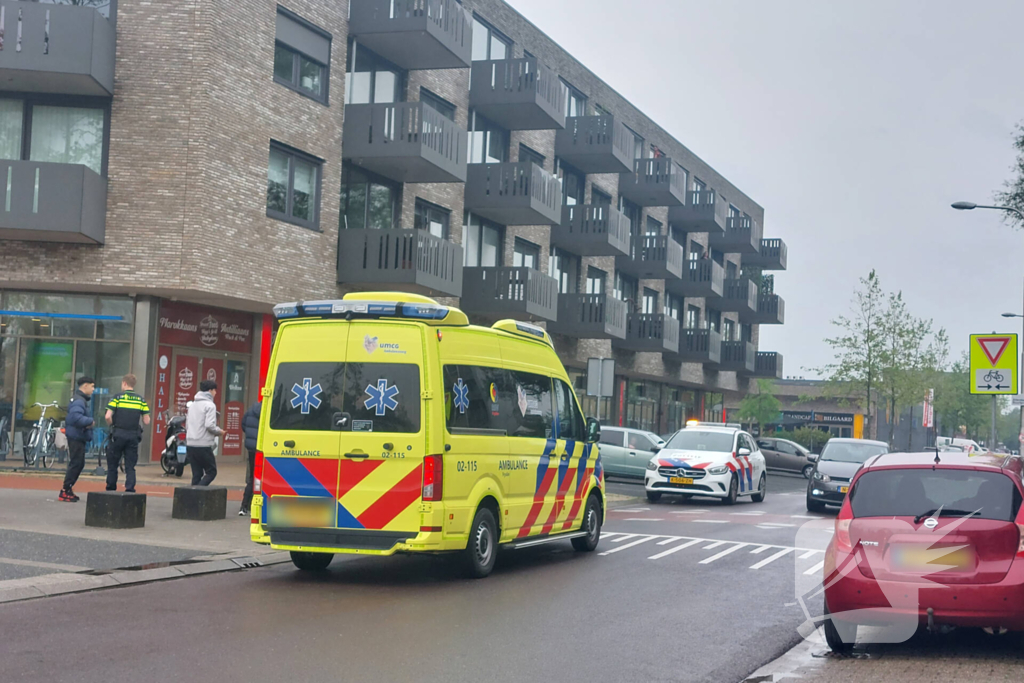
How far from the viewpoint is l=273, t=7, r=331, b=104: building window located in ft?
80.2

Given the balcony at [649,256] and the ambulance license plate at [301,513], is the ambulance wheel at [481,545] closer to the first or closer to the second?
the ambulance license plate at [301,513]

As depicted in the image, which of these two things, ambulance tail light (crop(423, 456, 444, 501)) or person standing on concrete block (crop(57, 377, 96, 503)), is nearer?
ambulance tail light (crop(423, 456, 444, 501))

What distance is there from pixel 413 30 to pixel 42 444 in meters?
12.1

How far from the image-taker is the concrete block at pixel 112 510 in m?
12.9

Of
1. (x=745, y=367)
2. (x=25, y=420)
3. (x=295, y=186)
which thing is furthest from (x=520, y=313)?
(x=745, y=367)

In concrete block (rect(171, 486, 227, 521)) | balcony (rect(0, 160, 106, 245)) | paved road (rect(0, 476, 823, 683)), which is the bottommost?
paved road (rect(0, 476, 823, 683))

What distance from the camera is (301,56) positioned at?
25109mm

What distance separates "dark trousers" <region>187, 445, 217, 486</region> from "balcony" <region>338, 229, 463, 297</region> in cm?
1004

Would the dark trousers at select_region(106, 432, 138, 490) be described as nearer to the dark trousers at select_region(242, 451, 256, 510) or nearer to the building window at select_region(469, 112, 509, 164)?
the dark trousers at select_region(242, 451, 256, 510)

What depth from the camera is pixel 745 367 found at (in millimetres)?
57500

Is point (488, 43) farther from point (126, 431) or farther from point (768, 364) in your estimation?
point (768, 364)

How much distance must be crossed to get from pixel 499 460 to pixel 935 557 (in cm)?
480

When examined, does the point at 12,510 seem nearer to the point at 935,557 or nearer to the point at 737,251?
the point at 935,557

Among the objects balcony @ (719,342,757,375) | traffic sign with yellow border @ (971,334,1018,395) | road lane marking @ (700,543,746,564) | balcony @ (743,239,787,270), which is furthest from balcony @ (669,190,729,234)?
road lane marking @ (700,543,746,564)
